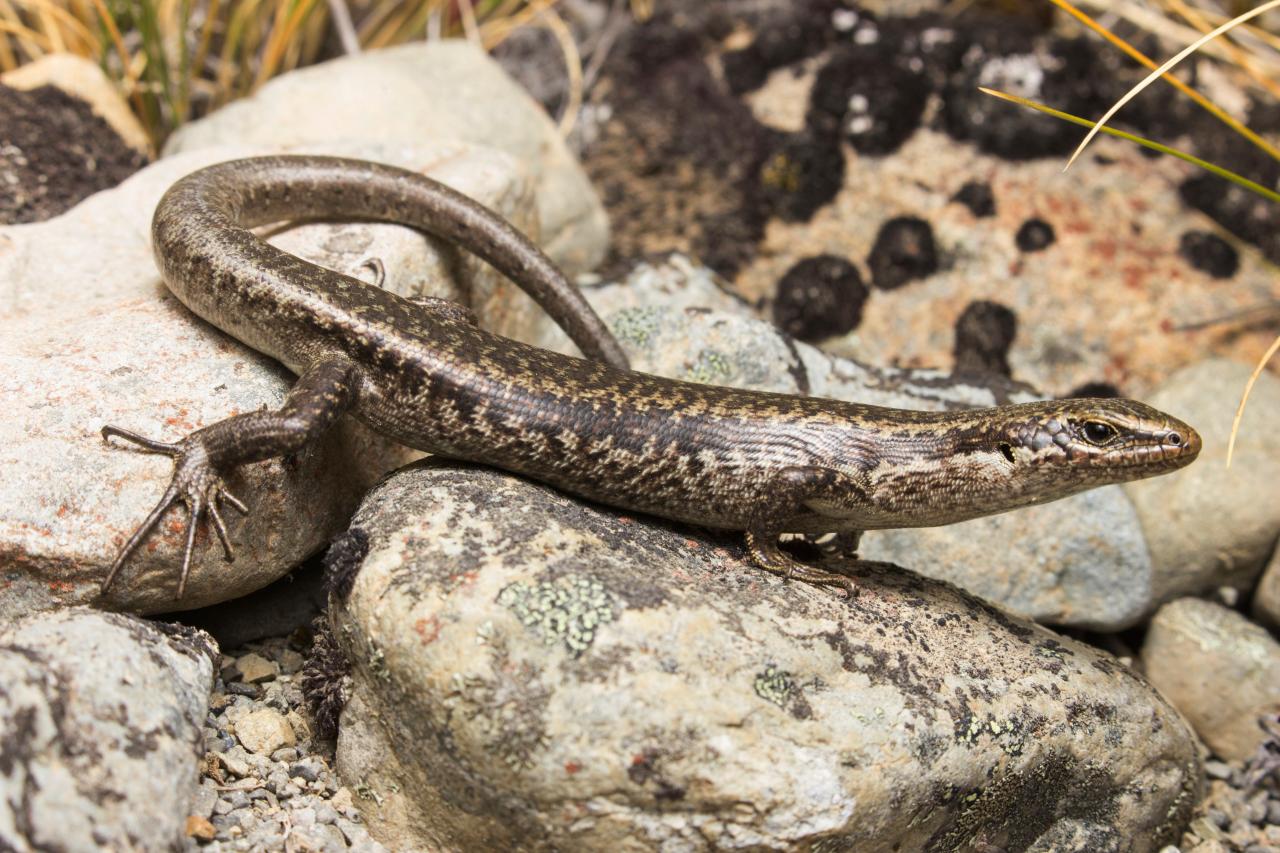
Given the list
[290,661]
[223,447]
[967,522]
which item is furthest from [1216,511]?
[223,447]

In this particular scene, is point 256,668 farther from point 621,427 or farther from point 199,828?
point 621,427

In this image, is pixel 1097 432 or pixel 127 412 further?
pixel 1097 432

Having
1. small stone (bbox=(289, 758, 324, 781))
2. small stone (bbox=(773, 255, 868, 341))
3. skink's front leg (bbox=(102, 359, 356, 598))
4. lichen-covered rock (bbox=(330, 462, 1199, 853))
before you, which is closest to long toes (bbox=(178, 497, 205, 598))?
skink's front leg (bbox=(102, 359, 356, 598))

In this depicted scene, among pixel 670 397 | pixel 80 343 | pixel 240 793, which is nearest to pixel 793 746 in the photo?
pixel 670 397

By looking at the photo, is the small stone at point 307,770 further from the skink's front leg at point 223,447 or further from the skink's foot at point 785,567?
the skink's foot at point 785,567

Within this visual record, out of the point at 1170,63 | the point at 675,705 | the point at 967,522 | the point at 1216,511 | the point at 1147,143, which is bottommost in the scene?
the point at 967,522

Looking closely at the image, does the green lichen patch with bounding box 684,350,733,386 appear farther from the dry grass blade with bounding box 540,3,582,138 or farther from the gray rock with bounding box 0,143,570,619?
the dry grass blade with bounding box 540,3,582,138

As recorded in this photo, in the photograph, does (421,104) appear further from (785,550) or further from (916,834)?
(916,834)
